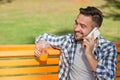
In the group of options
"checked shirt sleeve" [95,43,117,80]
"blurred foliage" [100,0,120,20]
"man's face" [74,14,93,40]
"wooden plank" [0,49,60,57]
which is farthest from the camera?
"blurred foliage" [100,0,120,20]

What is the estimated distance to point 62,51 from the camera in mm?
4055

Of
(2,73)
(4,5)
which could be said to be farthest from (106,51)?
(4,5)

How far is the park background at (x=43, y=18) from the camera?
29.5 ft

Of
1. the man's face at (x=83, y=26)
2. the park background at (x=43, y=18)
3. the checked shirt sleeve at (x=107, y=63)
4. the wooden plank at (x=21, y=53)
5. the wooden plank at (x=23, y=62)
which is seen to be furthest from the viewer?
the park background at (x=43, y=18)

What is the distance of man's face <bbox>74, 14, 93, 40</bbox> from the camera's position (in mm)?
3705

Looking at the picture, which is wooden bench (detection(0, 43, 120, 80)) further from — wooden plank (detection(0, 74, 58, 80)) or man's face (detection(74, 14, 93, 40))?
man's face (detection(74, 14, 93, 40))

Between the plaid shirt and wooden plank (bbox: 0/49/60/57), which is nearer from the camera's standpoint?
the plaid shirt

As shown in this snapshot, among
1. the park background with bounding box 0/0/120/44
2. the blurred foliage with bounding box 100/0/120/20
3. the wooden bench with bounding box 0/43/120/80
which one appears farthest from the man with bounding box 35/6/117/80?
the blurred foliage with bounding box 100/0/120/20

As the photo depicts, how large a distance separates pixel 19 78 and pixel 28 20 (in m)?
6.54

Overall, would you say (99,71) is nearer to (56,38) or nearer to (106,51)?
(106,51)

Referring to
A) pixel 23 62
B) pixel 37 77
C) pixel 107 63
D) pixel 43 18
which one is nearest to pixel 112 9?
pixel 43 18

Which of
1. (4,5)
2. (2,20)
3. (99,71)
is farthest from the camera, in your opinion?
(4,5)

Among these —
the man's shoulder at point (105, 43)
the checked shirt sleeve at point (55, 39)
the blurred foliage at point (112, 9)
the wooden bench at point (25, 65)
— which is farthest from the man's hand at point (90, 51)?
the blurred foliage at point (112, 9)

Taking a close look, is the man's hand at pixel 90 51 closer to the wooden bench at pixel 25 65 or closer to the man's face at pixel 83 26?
the man's face at pixel 83 26
